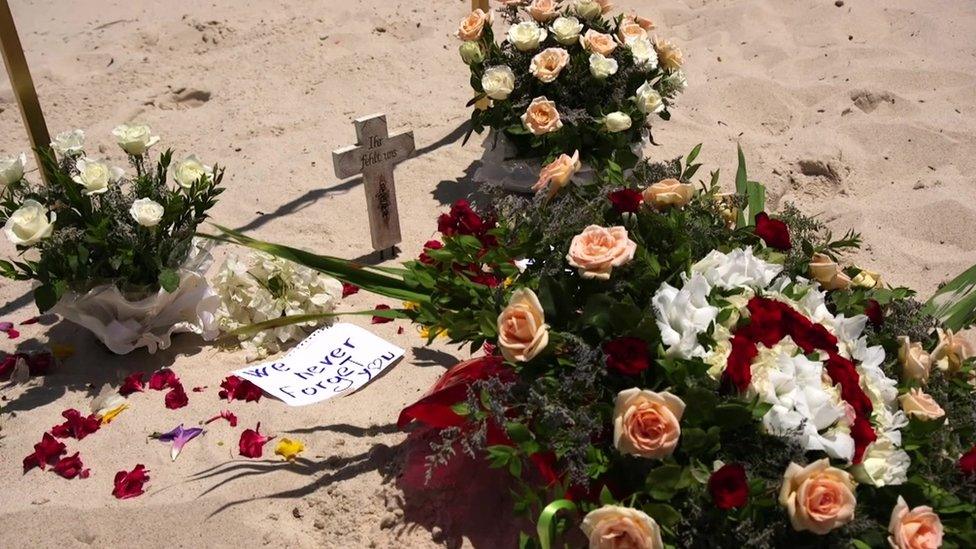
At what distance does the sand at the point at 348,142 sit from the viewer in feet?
7.23

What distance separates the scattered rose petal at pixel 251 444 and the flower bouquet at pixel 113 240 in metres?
0.50

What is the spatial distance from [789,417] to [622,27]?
81.8 inches

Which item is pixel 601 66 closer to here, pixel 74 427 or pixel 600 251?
pixel 600 251

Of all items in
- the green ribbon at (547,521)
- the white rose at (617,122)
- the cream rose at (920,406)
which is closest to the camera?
the green ribbon at (547,521)

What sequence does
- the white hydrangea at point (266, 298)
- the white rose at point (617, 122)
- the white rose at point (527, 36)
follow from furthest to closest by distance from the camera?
the white rose at point (527, 36) → the white rose at point (617, 122) → the white hydrangea at point (266, 298)

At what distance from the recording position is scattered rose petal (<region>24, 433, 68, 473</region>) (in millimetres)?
2328

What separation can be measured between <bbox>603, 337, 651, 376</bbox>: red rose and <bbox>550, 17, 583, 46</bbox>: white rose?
5.87ft

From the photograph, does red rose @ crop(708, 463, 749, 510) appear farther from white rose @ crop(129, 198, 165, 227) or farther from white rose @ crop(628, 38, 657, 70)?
white rose @ crop(628, 38, 657, 70)

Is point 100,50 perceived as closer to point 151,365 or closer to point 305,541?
point 151,365

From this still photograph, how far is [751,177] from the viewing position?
12.0 ft

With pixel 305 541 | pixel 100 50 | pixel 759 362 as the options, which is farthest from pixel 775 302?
pixel 100 50

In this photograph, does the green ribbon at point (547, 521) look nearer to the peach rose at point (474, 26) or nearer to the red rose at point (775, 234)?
the red rose at point (775, 234)

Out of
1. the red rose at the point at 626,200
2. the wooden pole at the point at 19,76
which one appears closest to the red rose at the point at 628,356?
the red rose at the point at 626,200

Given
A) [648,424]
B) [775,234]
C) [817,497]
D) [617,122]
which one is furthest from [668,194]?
[617,122]
